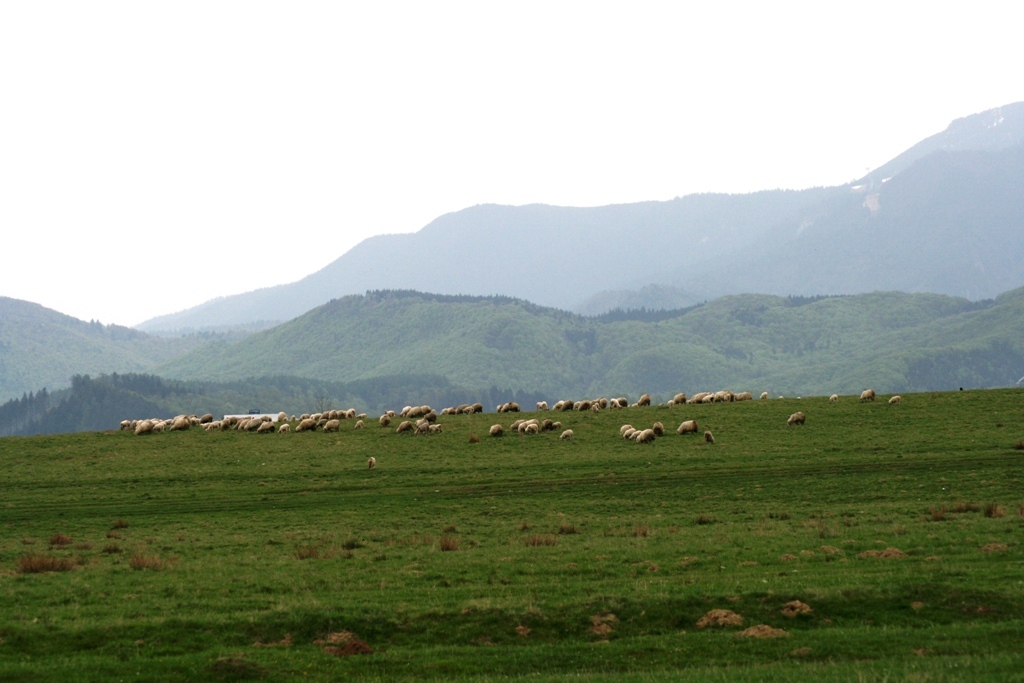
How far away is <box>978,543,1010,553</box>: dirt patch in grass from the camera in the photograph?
A: 2525 centimetres

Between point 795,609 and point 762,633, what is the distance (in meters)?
1.75

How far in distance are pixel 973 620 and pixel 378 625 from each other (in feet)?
43.4

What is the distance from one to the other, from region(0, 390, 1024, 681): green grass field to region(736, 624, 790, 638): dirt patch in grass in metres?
0.19

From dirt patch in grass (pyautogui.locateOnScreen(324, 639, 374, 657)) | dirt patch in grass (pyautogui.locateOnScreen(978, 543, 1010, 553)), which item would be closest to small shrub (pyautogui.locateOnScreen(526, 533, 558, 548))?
dirt patch in grass (pyautogui.locateOnScreen(324, 639, 374, 657))

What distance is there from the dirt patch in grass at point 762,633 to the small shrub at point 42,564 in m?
20.1

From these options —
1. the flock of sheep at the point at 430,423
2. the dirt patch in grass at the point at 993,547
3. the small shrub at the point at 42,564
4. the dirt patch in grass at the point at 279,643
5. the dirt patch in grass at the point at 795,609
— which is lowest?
the dirt patch in grass at the point at 993,547

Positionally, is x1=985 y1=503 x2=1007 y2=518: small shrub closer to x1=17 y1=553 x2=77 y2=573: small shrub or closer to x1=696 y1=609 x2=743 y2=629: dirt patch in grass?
x1=696 y1=609 x2=743 y2=629: dirt patch in grass

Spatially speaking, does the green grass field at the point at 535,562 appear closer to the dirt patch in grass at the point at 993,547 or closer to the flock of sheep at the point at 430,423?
the dirt patch in grass at the point at 993,547

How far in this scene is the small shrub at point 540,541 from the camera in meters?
30.4

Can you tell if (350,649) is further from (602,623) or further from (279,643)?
(602,623)

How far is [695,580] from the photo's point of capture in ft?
78.2

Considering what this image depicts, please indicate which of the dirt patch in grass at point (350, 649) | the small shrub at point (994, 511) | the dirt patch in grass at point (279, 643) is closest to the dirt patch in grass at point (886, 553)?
the small shrub at point (994, 511)

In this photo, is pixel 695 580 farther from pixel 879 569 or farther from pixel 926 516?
pixel 926 516

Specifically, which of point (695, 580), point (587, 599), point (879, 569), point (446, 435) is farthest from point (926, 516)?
point (446, 435)
